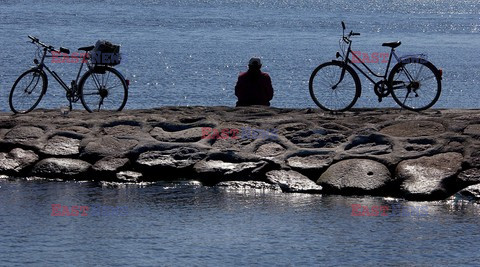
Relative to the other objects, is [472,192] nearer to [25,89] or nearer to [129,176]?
[129,176]

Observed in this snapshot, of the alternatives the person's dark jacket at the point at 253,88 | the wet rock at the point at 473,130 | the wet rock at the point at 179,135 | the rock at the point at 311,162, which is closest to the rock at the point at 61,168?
the wet rock at the point at 179,135

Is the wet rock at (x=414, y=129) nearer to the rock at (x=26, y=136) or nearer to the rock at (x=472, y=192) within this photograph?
the rock at (x=472, y=192)

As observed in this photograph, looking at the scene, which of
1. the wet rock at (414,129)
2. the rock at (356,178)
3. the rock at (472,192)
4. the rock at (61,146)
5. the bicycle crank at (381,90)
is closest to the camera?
the rock at (472,192)

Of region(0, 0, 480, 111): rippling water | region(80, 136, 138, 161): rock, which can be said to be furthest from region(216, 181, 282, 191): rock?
region(0, 0, 480, 111): rippling water

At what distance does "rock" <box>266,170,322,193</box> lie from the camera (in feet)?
38.7

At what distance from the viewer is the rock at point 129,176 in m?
12.4

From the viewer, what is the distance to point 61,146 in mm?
13086

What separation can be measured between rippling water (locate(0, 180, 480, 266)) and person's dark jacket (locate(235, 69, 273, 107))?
3.32 meters

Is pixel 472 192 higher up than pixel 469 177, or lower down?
lower down

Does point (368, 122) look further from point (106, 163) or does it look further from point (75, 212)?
point (75, 212)

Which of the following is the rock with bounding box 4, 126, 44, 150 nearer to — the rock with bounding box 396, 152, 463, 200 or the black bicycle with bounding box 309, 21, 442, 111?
the black bicycle with bounding box 309, 21, 442, 111

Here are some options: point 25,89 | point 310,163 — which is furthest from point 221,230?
point 25,89

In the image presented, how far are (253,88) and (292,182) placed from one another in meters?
3.43

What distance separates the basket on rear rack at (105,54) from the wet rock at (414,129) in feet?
14.3
